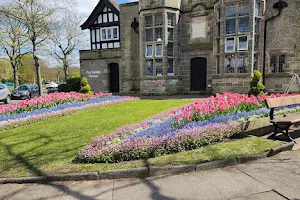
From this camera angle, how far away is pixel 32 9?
15.5 m

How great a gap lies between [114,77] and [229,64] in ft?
37.1

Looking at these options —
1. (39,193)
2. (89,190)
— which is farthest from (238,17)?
(39,193)

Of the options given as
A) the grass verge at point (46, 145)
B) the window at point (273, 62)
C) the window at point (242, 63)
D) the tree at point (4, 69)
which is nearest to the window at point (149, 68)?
the window at point (242, 63)

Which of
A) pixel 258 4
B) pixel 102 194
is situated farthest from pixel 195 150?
pixel 258 4

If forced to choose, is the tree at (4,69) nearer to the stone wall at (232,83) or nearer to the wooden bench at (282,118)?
the stone wall at (232,83)

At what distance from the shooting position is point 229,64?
14.7 m

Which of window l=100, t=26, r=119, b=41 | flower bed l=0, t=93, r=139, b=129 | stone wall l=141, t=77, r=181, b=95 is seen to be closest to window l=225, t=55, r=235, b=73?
stone wall l=141, t=77, r=181, b=95

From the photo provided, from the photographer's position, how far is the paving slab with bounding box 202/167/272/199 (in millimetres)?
3095

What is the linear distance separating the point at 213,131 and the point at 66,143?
3629 mm

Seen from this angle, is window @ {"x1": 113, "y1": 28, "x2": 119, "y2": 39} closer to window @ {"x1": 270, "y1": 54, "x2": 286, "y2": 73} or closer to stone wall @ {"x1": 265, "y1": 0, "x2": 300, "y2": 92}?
stone wall @ {"x1": 265, "y1": 0, "x2": 300, "y2": 92}

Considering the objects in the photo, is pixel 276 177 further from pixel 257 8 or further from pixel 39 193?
pixel 257 8

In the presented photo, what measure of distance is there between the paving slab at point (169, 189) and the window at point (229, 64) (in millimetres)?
12360

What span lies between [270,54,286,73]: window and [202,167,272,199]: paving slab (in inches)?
533

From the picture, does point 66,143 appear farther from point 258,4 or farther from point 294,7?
point 294,7
